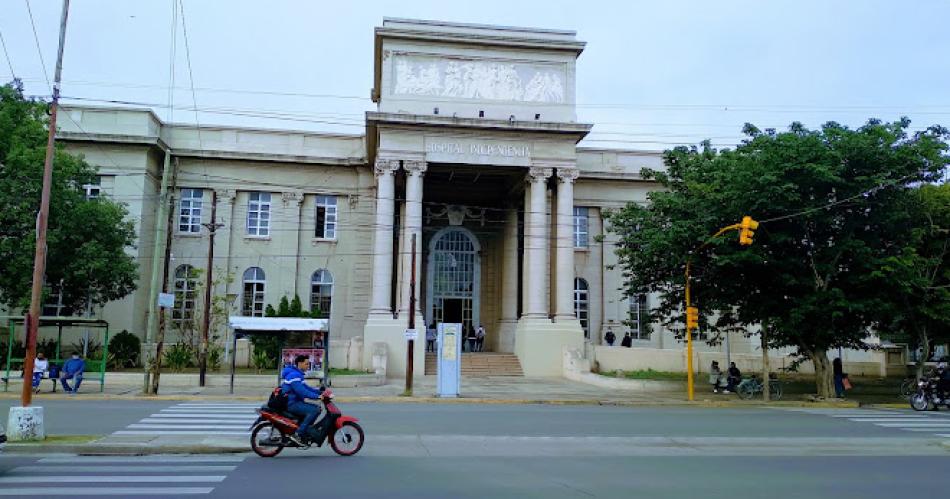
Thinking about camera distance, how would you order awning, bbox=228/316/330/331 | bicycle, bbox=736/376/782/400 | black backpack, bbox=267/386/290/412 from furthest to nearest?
bicycle, bbox=736/376/782/400
awning, bbox=228/316/330/331
black backpack, bbox=267/386/290/412

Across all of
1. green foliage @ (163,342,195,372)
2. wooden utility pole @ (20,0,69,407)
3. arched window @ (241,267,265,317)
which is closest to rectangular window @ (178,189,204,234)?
arched window @ (241,267,265,317)

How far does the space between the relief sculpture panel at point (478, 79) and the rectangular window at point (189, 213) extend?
12.7m

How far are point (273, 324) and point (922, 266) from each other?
73.2ft

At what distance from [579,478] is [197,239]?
3424 cm

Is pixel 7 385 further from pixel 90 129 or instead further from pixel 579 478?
pixel 579 478

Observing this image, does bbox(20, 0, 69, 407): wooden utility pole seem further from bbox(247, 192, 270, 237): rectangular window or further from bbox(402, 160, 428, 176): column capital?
bbox(247, 192, 270, 237): rectangular window

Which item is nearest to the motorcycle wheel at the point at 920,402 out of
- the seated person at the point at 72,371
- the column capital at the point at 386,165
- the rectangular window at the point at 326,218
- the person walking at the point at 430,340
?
the person walking at the point at 430,340

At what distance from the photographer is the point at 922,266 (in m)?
25.9

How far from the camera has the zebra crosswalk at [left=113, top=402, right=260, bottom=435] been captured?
14.9 m

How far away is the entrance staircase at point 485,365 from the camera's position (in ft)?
115

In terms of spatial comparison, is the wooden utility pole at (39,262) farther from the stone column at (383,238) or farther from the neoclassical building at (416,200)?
the stone column at (383,238)

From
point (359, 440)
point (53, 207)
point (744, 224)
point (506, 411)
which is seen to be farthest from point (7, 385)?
Result: point (744, 224)

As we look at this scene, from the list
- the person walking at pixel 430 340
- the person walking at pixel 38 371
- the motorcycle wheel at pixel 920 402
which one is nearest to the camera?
the person walking at pixel 38 371

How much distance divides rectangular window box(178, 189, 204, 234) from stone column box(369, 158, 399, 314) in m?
11.4
